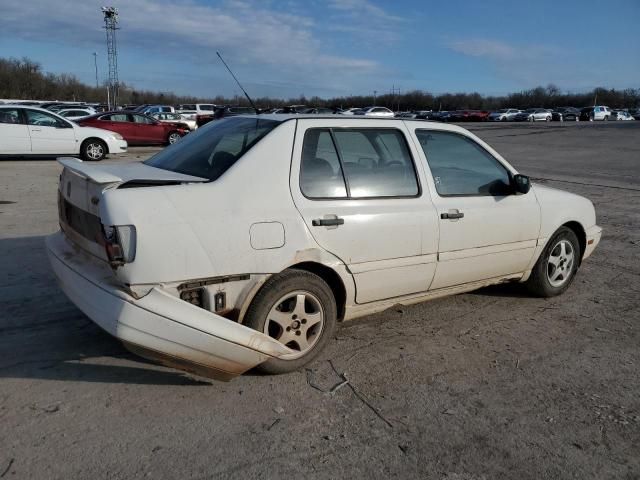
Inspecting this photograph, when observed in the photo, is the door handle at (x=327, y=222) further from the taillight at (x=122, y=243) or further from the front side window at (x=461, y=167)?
the taillight at (x=122, y=243)

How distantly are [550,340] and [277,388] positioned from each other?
7.26ft

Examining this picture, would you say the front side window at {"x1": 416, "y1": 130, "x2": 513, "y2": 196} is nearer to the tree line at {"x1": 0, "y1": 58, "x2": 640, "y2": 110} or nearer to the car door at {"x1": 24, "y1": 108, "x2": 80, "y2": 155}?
the car door at {"x1": 24, "y1": 108, "x2": 80, "y2": 155}

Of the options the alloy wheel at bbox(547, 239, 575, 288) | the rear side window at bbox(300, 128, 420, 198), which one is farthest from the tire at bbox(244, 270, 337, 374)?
the alloy wheel at bbox(547, 239, 575, 288)

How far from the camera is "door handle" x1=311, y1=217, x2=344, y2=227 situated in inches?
141

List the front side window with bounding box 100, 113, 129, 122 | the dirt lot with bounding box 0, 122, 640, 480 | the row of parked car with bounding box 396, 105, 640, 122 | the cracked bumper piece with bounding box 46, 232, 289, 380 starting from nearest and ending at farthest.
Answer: the dirt lot with bounding box 0, 122, 640, 480 → the cracked bumper piece with bounding box 46, 232, 289, 380 → the front side window with bounding box 100, 113, 129, 122 → the row of parked car with bounding box 396, 105, 640, 122

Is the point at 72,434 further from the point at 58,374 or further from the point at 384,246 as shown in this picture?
the point at 384,246

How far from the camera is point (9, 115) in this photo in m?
15.6

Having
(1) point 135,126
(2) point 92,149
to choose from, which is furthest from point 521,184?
(1) point 135,126

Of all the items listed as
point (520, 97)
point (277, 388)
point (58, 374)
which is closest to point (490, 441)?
point (277, 388)

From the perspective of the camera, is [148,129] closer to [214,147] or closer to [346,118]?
[214,147]

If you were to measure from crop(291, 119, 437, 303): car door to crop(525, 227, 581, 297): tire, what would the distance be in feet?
4.76

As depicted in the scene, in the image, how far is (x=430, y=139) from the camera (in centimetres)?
440

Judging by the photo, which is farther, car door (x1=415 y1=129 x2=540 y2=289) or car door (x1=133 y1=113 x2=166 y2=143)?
car door (x1=133 y1=113 x2=166 y2=143)

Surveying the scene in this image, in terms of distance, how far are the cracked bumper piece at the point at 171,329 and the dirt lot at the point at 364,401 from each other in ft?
0.86
